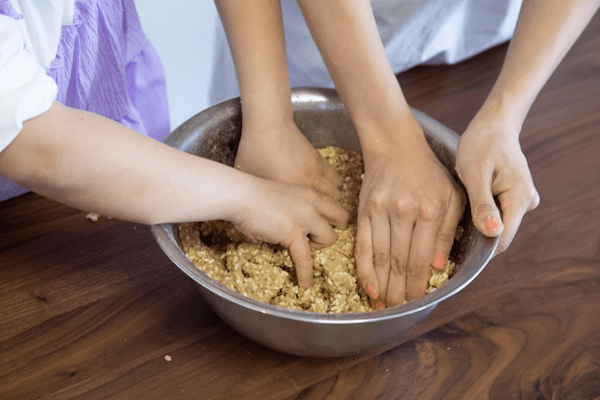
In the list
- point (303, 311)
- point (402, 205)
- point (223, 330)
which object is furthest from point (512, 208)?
point (223, 330)

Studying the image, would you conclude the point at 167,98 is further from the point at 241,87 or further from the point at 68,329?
the point at 68,329

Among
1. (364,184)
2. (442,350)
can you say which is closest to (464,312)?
(442,350)

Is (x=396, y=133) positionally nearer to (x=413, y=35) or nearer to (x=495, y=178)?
(x=495, y=178)

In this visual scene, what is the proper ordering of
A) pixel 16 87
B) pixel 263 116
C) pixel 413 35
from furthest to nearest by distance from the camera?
1. pixel 413 35
2. pixel 263 116
3. pixel 16 87

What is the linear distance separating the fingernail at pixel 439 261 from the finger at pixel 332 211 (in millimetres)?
134

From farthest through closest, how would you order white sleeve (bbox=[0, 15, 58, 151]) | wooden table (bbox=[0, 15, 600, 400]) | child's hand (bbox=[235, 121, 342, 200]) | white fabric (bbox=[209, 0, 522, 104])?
white fabric (bbox=[209, 0, 522, 104]), child's hand (bbox=[235, 121, 342, 200]), wooden table (bbox=[0, 15, 600, 400]), white sleeve (bbox=[0, 15, 58, 151])

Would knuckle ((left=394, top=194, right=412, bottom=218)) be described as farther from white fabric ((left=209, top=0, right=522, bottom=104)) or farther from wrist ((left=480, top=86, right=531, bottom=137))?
white fabric ((left=209, top=0, right=522, bottom=104))

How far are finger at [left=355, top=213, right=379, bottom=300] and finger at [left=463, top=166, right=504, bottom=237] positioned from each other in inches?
5.2

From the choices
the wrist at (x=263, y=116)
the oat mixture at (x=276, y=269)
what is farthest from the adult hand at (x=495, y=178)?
the wrist at (x=263, y=116)

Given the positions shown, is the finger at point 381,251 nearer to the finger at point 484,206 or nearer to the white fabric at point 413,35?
the finger at point 484,206

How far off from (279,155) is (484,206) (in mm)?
269

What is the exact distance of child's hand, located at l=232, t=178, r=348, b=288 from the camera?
646mm

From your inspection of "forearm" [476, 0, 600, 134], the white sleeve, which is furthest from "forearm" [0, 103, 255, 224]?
"forearm" [476, 0, 600, 134]

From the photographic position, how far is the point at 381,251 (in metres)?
0.67
